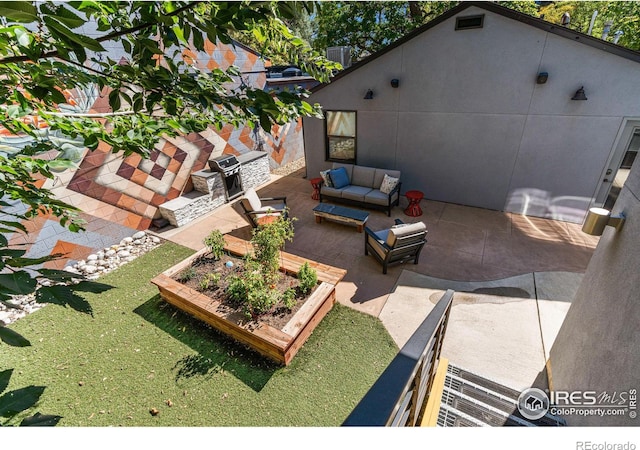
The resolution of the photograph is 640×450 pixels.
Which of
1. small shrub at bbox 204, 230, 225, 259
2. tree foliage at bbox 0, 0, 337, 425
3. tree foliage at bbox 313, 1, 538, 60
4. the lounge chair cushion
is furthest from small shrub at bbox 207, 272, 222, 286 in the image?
tree foliage at bbox 313, 1, 538, 60

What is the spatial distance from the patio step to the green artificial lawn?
89cm

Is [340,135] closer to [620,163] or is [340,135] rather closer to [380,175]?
[380,175]

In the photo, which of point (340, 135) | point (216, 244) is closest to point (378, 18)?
point (340, 135)

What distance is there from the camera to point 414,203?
7809 millimetres

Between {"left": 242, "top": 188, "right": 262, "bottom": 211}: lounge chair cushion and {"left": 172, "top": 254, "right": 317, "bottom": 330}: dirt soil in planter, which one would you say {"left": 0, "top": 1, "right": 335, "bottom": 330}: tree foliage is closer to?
{"left": 172, "top": 254, "right": 317, "bottom": 330}: dirt soil in planter

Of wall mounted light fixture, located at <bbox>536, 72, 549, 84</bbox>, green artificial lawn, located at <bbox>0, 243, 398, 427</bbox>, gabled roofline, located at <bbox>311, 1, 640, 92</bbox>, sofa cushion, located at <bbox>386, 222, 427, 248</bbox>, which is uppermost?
gabled roofline, located at <bbox>311, 1, 640, 92</bbox>

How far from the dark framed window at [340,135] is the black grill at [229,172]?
311 centimetres

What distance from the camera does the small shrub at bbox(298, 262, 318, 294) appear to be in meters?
4.70

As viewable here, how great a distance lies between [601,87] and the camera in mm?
5949

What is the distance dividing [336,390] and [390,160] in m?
6.88

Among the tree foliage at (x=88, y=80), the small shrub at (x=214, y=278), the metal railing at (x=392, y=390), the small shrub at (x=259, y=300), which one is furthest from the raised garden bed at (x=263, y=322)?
the tree foliage at (x=88, y=80)

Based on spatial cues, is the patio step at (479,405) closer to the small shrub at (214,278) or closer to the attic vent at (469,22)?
the small shrub at (214,278)

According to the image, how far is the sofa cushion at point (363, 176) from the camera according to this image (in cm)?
846
